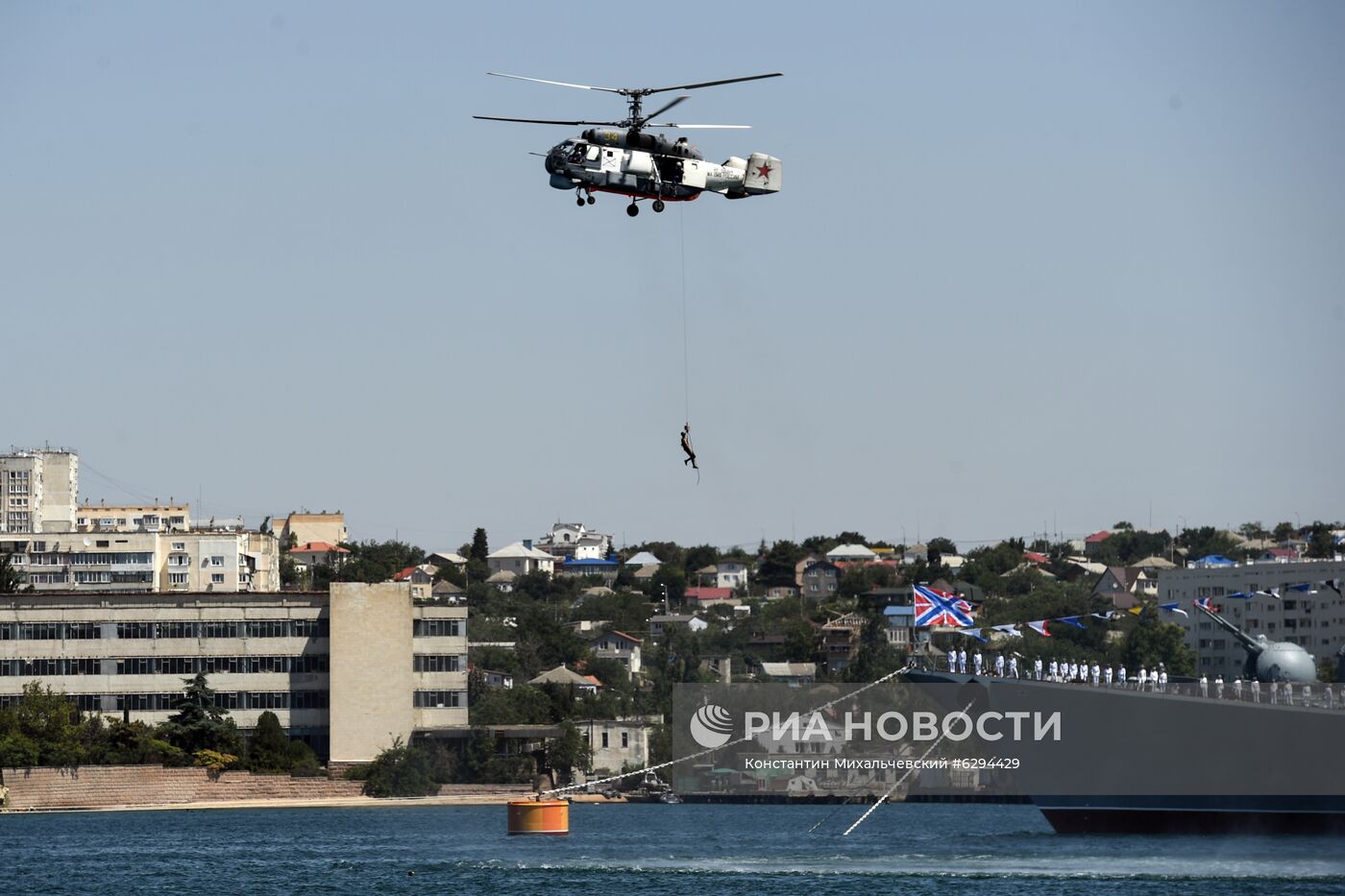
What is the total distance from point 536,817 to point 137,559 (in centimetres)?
9479

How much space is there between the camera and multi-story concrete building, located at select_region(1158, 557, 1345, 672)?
5933 inches

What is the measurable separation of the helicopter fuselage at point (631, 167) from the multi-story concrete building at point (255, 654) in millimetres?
56342

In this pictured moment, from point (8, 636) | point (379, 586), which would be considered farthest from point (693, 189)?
point (8, 636)

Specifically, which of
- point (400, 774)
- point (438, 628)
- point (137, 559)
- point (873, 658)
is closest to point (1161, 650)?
point (873, 658)

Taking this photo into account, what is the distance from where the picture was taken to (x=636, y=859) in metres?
69.8

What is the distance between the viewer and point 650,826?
92688 millimetres

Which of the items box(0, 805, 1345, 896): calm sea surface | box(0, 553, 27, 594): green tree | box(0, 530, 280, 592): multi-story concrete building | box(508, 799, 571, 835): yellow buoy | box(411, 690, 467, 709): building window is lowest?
box(0, 805, 1345, 896): calm sea surface

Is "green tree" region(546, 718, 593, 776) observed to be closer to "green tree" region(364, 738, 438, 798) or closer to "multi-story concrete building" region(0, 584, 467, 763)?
"multi-story concrete building" region(0, 584, 467, 763)

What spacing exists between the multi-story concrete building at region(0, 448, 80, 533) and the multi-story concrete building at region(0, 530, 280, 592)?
62.1 ft

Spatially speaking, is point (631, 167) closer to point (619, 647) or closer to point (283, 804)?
point (283, 804)

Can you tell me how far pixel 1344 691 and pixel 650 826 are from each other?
29.0m

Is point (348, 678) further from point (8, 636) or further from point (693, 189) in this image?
point (693, 189)

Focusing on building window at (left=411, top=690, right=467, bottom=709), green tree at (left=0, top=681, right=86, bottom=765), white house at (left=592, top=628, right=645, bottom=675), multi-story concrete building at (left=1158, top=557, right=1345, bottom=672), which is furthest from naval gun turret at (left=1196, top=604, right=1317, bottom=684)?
white house at (left=592, top=628, right=645, bottom=675)

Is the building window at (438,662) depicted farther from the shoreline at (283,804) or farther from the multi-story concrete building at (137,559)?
the multi-story concrete building at (137,559)
